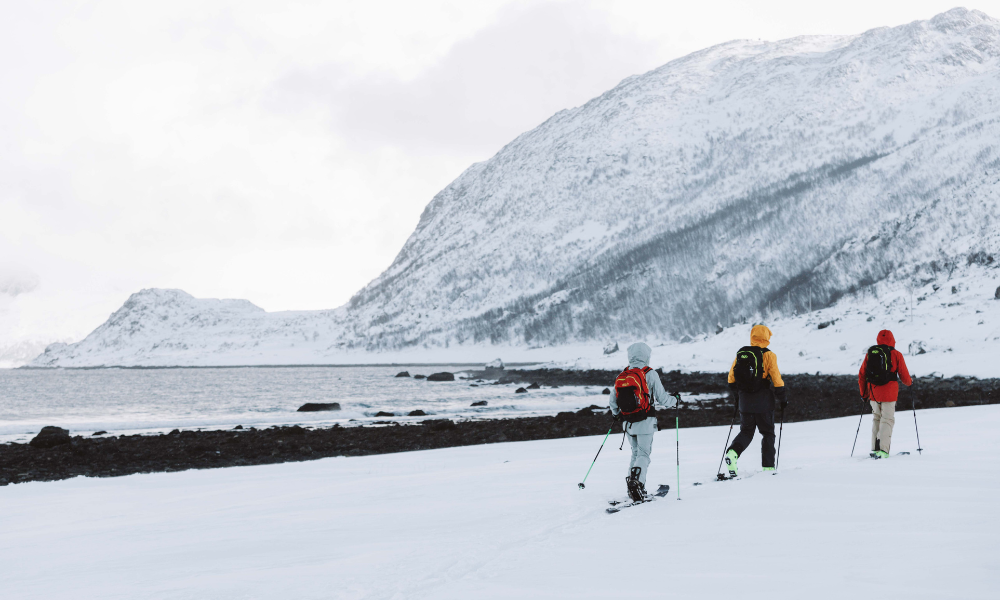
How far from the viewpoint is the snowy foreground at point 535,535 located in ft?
16.5

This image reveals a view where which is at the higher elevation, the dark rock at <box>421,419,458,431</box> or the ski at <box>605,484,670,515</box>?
the ski at <box>605,484,670,515</box>

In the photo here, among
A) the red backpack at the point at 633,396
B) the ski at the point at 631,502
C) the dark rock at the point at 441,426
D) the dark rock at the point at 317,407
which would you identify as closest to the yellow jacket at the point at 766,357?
the red backpack at the point at 633,396

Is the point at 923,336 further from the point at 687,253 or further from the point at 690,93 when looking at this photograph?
the point at 690,93

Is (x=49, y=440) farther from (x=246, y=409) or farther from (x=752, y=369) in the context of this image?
(x=752, y=369)

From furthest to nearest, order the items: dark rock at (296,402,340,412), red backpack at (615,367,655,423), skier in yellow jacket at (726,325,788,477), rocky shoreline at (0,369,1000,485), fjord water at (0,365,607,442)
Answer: dark rock at (296,402,340,412) < fjord water at (0,365,607,442) < rocky shoreline at (0,369,1000,485) < skier in yellow jacket at (726,325,788,477) < red backpack at (615,367,655,423)

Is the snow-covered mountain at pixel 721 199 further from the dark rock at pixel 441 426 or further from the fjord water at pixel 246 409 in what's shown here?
the dark rock at pixel 441 426

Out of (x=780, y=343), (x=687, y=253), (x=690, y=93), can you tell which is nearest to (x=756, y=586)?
(x=780, y=343)

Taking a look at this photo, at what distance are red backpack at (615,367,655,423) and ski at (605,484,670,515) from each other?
95cm

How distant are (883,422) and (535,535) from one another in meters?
6.25

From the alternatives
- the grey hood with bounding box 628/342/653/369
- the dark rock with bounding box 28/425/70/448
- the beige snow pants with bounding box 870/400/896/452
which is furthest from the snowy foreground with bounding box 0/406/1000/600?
the dark rock with bounding box 28/425/70/448

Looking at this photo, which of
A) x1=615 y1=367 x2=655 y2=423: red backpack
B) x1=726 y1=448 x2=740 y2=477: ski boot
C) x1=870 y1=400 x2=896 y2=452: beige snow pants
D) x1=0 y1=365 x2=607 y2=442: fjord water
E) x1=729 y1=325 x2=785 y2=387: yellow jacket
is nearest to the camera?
x1=615 y1=367 x2=655 y2=423: red backpack

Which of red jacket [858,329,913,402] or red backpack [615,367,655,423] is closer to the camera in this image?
red backpack [615,367,655,423]

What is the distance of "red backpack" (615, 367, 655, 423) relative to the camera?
8094 mm

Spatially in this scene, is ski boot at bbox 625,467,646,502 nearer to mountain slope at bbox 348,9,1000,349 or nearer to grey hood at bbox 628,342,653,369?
grey hood at bbox 628,342,653,369
